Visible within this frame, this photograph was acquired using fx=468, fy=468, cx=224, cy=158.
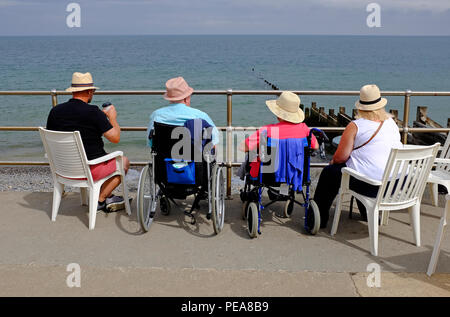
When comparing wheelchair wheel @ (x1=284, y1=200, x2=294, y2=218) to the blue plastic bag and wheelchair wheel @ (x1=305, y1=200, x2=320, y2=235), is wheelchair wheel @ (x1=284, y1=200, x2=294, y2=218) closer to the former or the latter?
wheelchair wheel @ (x1=305, y1=200, x2=320, y2=235)

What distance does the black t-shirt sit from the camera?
170 inches

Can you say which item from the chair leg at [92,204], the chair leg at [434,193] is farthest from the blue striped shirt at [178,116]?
the chair leg at [434,193]

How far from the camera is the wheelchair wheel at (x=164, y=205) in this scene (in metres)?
4.66

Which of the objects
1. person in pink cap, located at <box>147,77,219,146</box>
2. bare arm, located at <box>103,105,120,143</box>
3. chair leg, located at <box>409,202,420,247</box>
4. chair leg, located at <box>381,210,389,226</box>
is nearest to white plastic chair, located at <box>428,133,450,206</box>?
chair leg, located at <box>381,210,389,226</box>

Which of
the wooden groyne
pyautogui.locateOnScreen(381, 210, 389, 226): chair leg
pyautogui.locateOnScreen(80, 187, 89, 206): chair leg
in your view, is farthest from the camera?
the wooden groyne

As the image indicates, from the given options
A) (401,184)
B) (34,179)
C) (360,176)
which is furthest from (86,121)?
(34,179)

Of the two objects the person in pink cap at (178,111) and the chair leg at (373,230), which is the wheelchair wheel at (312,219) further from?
the person in pink cap at (178,111)

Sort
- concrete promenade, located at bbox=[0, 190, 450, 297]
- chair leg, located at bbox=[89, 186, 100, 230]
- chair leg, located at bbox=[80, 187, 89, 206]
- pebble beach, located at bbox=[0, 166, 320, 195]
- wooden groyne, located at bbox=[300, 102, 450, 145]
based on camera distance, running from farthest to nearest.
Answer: wooden groyne, located at bbox=[300, 102, 450, 145], pebble beach, located at bbox=[0, 166, 320, 195], chair leg, located at bbox=[80, 187, 89, 206], chair leg, located at bbox=[89, 186, 100, 230], concrete promenade, located at bbox=[0, 190, 450, 297]

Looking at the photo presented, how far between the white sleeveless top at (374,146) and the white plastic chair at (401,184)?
0.37 feet

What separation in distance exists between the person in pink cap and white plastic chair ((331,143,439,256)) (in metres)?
1.36

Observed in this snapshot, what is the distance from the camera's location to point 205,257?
3.73m

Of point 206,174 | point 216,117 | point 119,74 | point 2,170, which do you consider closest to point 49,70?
point 119,74

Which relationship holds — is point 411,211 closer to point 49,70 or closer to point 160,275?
point 160,275
